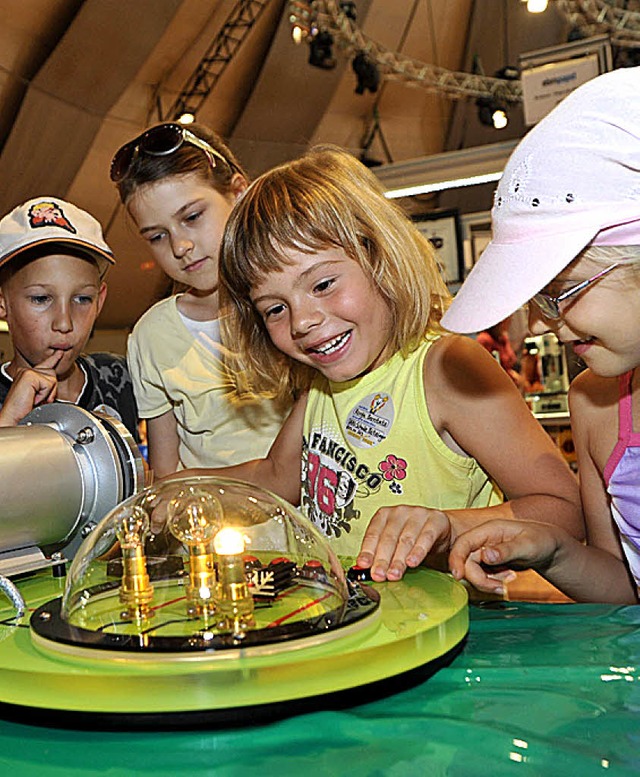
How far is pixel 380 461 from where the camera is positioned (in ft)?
4.78

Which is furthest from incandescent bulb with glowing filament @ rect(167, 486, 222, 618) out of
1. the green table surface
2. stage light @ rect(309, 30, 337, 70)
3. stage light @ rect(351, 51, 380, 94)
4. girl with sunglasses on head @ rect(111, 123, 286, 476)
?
stage light @ rect(351, 51, 380, 94)

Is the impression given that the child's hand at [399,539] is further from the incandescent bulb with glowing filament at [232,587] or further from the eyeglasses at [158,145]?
the eyeglasses at [158,145]

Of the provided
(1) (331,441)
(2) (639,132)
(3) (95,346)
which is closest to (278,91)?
(3) (95,346)

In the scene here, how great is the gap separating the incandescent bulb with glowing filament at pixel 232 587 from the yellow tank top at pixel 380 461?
2.21ft

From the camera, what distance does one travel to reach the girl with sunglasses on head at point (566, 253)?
2.78ft

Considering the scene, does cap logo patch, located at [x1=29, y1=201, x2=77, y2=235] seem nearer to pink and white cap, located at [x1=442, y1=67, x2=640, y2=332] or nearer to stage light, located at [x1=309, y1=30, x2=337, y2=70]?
pink and white cap, located at [x1=442, y1=67, x2=640, y2=332]

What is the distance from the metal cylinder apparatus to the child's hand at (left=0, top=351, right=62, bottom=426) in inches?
19.4

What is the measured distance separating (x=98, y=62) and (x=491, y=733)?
8.35 meters

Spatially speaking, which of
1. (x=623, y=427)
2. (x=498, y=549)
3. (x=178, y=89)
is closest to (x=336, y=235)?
(x=623, y=427)

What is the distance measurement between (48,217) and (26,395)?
1.62ft

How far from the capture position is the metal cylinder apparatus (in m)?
1.02

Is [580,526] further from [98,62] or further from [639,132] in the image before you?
[98,62]

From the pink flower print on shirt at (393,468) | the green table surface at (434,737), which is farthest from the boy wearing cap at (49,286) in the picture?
the green table surface at (434,737)

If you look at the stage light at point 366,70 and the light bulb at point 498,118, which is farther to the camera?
the light bulb at point 498,118
